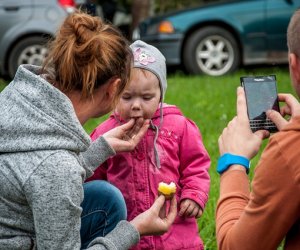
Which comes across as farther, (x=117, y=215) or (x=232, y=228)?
(x=117, y=215)

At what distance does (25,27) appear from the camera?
1109cm

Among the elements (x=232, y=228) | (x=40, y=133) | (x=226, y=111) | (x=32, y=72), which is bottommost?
(x=226, y=111)

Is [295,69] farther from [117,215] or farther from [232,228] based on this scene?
[117,215]

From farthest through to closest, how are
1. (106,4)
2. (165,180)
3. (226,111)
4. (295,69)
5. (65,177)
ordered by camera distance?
(106,4)
(226,111)
(165,180)
(65,177)
(295,69)

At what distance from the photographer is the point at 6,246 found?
9.79 ft

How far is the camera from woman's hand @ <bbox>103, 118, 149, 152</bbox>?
362 centimetres

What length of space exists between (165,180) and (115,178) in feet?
0.76

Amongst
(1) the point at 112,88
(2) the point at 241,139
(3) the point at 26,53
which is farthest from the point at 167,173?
(3) the point at 26,53

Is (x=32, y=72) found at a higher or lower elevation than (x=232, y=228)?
higher

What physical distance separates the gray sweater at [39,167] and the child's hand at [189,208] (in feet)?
2.65

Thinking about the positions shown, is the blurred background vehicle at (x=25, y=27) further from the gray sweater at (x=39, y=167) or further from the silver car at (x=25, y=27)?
the gray sweater at (x=39, y=167)

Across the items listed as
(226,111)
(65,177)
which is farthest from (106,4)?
(65,177)

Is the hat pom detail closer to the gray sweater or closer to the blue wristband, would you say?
the gray sweater

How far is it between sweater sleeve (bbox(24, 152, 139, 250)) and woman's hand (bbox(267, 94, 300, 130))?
69 centimetres
